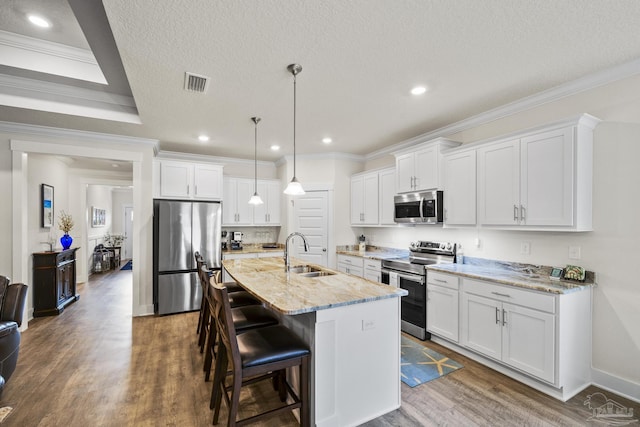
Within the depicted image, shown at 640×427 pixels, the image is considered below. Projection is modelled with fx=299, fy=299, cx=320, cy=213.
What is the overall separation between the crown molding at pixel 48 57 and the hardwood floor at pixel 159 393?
113 inches

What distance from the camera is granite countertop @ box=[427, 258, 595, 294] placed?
2402mm

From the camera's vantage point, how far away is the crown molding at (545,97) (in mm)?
2402

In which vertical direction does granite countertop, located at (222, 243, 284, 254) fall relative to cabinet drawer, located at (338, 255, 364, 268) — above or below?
above

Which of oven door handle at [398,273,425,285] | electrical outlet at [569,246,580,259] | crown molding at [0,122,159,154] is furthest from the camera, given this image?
crown molding at [0,122,159,154]

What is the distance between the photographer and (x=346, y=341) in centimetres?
199

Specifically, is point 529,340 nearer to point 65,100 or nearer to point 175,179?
point 175,179

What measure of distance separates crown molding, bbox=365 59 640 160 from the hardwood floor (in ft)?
8.46

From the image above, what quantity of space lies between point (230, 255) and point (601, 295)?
4695 mm

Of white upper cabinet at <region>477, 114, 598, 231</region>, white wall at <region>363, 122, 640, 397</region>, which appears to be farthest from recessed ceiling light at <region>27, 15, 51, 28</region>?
white wall at <region>363, 122, 640, 397</region>

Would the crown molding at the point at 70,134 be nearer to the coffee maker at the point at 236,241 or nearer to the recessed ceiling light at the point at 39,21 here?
the recessed ceiling light at the point at 39,21

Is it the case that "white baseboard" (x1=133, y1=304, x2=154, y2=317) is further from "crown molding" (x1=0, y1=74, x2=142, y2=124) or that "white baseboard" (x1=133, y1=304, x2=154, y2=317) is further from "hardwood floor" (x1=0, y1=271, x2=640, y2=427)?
"crown molding" (x1=0, y1=74, x2=142, y2=124)

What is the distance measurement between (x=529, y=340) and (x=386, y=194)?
2.66 metres

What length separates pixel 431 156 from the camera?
371cm

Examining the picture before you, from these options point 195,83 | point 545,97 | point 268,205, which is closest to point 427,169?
point 545,97
